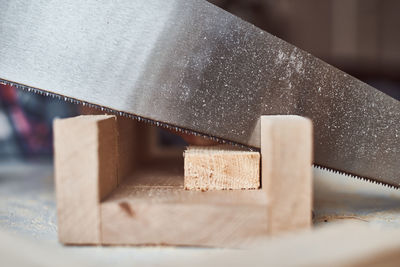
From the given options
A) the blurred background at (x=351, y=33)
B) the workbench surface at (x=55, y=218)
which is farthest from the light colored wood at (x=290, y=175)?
the blurred background at (x=351, y=33)

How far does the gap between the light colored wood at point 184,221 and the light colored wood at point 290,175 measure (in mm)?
38

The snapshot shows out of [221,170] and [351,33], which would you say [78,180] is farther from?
[351,33]

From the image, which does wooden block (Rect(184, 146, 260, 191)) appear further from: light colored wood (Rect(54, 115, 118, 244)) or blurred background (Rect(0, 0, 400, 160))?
blurred background (Rect(0, 0, 400, 160))

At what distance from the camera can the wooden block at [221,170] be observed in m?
1.09

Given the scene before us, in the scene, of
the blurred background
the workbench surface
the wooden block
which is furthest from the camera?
the blurred background

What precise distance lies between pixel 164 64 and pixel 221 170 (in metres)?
0.31

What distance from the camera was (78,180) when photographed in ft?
3.09

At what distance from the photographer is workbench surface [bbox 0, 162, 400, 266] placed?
0.80 meters

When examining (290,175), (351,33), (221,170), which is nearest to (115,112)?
(221,170)

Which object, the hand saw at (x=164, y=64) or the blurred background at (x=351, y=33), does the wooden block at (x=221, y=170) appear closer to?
the hand saw at (x=164, y=64)

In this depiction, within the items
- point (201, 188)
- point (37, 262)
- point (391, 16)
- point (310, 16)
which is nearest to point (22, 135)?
point (201, 188)

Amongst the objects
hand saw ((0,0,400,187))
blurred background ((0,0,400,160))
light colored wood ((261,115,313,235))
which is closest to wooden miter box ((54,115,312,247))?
light colored wood ((261,115,313,235))

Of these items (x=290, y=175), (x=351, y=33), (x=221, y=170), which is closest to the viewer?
(x=290, y=175)

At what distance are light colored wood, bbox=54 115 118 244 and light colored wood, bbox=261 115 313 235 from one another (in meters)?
0.38
